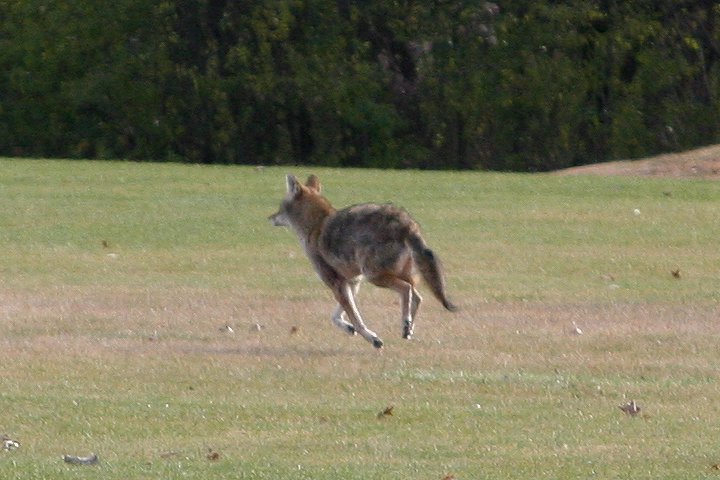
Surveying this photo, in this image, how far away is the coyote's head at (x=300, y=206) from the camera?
11812 millimetres

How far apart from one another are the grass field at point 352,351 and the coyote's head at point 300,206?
2.51ft

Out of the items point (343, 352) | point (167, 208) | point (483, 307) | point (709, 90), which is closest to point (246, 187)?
point (167, 208)

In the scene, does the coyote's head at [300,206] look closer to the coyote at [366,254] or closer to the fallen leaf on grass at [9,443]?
the coyote at [366,254]

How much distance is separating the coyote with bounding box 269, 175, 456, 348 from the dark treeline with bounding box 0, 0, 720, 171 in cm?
2699

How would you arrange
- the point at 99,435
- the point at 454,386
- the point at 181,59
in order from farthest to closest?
the point at 181,59, the point at 454,386, the point at 99,435

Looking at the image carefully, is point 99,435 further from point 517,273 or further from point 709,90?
point 709,90

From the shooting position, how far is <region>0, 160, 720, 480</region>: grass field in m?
7.95

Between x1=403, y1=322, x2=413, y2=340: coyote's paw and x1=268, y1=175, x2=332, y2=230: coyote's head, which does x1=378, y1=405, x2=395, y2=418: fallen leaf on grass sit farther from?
x1=268, y1=175, x2=332, y2=230: coyote's head

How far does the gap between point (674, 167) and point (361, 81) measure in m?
13.0

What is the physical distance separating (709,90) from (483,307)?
25901 millimetres

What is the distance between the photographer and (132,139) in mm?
42000

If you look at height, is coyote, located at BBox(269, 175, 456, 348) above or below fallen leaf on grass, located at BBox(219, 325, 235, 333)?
above

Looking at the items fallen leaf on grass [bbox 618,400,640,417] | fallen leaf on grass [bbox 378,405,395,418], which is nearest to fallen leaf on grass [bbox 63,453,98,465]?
fallen leaf on grass [bbox 378,405,395,418]

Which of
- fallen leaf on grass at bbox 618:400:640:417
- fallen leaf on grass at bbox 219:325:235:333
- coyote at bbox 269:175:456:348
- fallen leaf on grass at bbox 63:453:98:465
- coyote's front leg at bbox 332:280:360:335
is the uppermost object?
fallen leaf on grass at bbox 63:453:98:465
